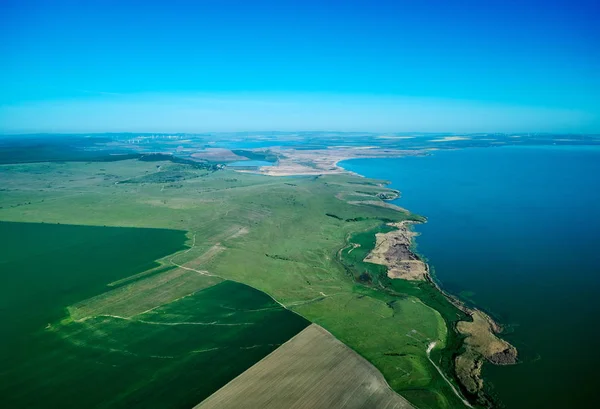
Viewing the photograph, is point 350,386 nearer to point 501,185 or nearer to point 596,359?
point 596,359

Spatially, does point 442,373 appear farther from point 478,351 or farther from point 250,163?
point 250,163

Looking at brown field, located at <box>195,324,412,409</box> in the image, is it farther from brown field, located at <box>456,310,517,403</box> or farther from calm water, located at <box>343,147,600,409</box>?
calm water, located at <box>343,147,600,409</box>

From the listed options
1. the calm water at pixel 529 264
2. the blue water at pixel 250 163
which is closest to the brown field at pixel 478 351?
the calm water at pixel 529 264

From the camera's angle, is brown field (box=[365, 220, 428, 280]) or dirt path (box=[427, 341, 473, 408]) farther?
brown field (box=[365, 220, 428, 280])

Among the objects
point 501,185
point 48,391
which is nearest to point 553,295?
point 48,391

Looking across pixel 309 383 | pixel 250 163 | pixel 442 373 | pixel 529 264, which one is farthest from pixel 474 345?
pixel 250 163

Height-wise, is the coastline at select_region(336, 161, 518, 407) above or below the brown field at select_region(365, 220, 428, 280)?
Result: below

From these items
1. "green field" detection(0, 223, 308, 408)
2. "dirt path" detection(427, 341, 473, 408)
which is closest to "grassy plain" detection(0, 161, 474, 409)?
"dirt path" detection(427, 341, 473, 408)
